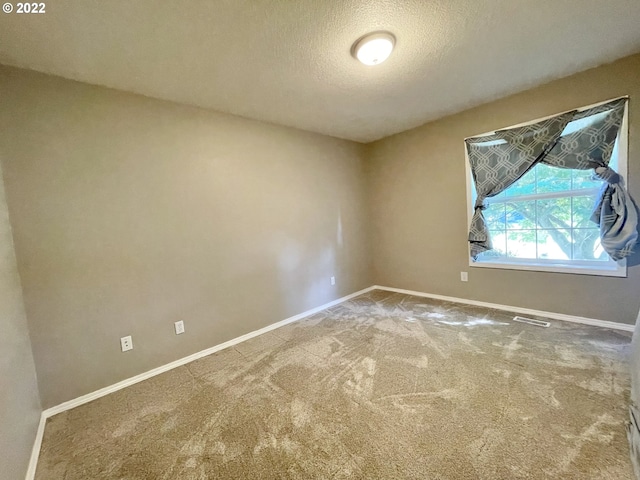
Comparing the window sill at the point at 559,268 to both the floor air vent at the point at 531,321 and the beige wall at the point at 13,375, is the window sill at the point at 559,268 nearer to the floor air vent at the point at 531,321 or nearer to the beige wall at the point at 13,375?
the floor air vent at the point at 531,321

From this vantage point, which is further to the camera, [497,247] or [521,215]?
[497,247]

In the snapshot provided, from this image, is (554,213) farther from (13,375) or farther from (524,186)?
(13,375)

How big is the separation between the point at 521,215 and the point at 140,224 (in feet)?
12.8

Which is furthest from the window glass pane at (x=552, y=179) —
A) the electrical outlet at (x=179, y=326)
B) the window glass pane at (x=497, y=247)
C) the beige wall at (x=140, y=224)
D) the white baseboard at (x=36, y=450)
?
the white baseboard at (x=36, y=450)

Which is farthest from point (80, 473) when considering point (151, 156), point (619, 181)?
point (619, 181)

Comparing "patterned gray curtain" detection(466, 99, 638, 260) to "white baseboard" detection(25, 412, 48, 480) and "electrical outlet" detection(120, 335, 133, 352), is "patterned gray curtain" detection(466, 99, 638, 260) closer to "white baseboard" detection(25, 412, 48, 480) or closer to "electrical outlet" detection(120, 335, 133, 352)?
"electrical outlet" detection(120, 335, 133, 352)

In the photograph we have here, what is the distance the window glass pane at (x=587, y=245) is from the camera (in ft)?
8.07

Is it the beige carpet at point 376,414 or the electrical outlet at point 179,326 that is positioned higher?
the electrical outlet at point 179,326

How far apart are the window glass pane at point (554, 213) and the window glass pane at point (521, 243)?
15 cm

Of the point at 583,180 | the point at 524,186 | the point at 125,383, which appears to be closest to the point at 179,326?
the point at 125,383

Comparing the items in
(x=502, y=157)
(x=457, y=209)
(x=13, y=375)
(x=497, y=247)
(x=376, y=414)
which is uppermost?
(x=502, y=157)

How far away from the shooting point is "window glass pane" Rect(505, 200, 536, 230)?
9.34 ft

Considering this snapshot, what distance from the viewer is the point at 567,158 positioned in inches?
96.0

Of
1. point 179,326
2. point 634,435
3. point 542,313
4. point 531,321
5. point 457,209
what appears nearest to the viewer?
point 634,435
